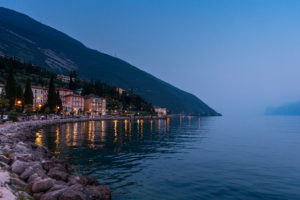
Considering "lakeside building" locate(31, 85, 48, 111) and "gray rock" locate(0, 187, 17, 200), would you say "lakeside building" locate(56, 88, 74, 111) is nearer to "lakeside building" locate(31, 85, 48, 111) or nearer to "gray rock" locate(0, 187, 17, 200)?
"lakeside building" locate(31, 85, 48, 111)

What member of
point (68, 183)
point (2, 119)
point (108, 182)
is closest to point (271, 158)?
point (108, 182)

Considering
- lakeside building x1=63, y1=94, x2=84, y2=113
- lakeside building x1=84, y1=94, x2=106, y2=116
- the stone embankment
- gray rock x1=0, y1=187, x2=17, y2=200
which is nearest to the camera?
gray rock x1=0, y1=187, x2=17, y2=200

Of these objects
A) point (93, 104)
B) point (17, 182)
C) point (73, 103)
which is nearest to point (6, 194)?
point (17, 182)

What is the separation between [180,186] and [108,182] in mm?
4466

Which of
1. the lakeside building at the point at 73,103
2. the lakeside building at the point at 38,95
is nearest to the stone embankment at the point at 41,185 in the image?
the lakeside building at the point at 38,95

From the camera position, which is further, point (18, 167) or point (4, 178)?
point (18, 167)

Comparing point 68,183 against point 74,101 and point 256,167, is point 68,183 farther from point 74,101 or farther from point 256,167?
point 74,101

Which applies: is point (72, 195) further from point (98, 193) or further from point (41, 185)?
point (41, 185)

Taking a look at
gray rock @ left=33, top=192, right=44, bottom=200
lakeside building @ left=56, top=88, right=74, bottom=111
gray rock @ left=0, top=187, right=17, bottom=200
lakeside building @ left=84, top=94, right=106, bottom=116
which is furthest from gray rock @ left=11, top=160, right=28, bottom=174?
Result: lakeside building @ left=84, top=94, right=106, bottom=116

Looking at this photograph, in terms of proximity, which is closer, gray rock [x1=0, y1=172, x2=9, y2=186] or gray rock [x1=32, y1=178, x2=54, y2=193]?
gray rock [x1=0, y1=172, x2=9, y2=186]

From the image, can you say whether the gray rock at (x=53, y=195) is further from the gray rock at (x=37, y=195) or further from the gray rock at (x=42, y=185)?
the gray rock at (x=42, y=185)

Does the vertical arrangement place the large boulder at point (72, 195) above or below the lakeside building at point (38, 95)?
below

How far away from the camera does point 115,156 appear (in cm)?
2366

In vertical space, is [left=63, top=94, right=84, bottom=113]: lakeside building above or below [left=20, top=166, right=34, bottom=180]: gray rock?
above
